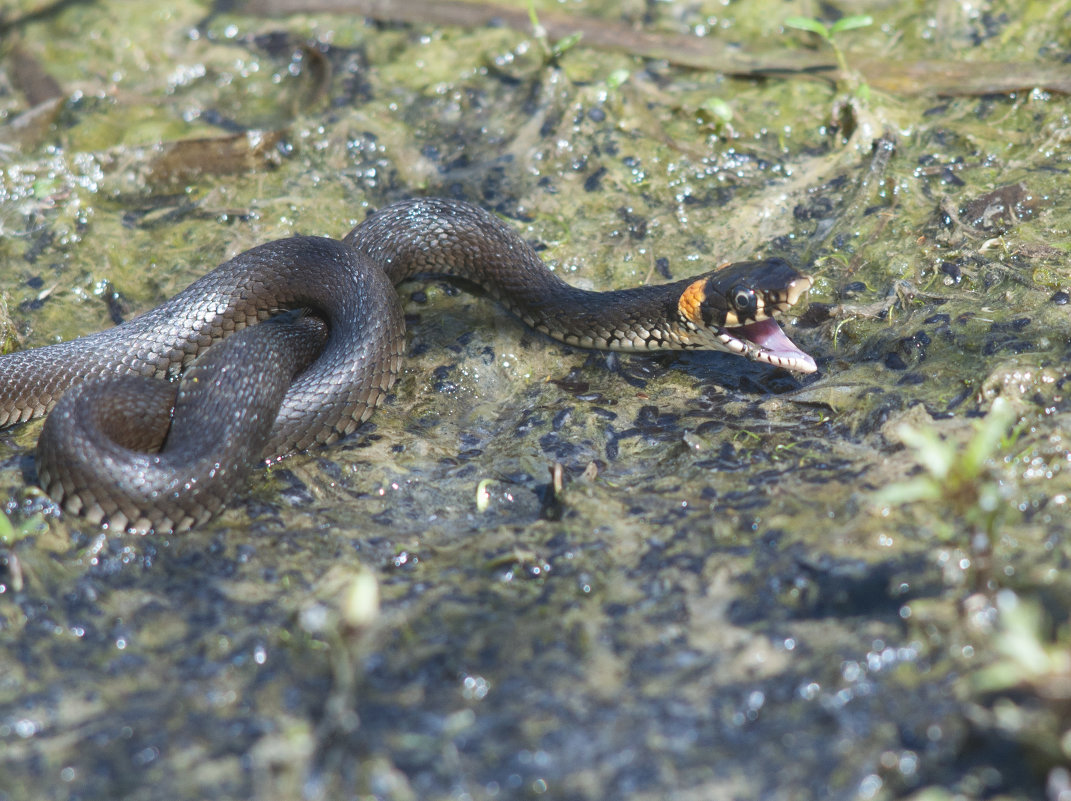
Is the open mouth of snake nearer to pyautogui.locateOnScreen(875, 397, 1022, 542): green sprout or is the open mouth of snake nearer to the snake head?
the snake head

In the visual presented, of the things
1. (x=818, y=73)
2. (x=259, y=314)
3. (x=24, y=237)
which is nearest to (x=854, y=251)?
(x=818, y=73)

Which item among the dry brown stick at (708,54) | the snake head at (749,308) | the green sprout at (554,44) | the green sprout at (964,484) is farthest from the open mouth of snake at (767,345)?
the green sprout at (554,44)

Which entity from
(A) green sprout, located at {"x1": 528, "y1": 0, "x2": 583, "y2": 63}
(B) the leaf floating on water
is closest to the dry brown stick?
(A) green sprout, located at {"x1": 528, "y1": 0, "x2": 583, "y2": 63}

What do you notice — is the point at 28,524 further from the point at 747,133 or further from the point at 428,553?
the point at 747,133

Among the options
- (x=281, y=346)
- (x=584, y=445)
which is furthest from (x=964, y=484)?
(x=281, y=346)

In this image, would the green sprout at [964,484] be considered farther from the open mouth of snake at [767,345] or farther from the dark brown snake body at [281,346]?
the dark brown snake body at [281,346]

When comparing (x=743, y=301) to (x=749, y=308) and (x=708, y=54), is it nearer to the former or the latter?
(x=749, y=308)
